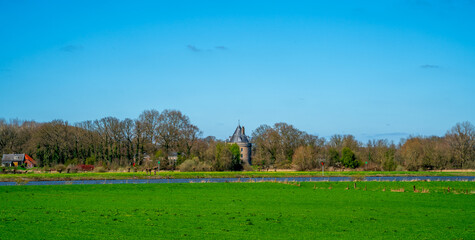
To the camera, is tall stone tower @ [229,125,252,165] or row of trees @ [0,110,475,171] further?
tall stone tower @ [229,125,252,165]

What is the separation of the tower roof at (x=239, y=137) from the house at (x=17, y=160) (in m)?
53.3

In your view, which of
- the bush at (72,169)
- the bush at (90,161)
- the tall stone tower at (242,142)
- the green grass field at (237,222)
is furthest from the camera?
the tall stone tower at (242,142)

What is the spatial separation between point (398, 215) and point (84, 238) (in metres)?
15.8

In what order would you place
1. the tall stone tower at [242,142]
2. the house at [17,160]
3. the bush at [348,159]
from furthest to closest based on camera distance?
the tall stone tower at [242,142]
the house at [17,160]
the bush at [348,159]

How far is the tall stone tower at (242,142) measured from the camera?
407ft

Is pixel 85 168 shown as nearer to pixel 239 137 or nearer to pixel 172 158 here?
pixel 172 158

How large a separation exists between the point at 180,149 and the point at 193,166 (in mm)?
10025

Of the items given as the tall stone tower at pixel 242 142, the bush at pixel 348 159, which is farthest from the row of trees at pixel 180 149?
the tall stone tower at pixel 242 142

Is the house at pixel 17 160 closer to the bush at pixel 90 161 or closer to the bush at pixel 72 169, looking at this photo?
the bush at pixel 90 161

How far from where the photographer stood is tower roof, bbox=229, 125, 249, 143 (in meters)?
127

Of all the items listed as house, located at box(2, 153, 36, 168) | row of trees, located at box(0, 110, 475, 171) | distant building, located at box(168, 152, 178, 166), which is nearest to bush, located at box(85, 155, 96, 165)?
row of trees, located at box(0, 110, 475, 171)

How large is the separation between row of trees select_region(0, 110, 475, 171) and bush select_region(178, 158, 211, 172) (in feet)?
3.18

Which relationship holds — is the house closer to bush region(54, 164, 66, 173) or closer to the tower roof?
bush region(54, 164, 66, 173)

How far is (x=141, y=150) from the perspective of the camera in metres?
97.2
